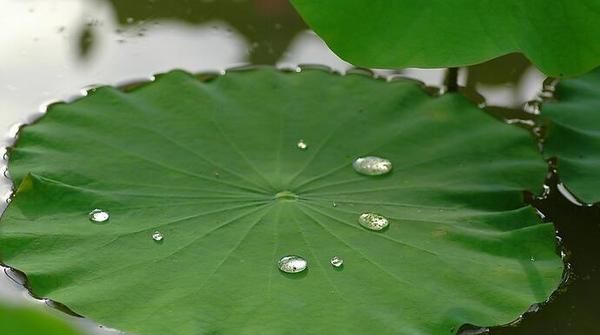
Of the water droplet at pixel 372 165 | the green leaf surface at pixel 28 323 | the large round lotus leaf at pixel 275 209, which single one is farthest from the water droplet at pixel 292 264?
the green leaf surface at pixel 28 323

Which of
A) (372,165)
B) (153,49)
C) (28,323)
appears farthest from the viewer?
(153,49)

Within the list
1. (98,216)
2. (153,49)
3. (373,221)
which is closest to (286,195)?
(373,221)

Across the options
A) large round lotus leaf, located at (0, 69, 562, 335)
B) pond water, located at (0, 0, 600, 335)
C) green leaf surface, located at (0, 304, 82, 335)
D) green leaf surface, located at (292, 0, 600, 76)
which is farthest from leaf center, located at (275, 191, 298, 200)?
green leaf surface, located at (0, 304, 82, 335)

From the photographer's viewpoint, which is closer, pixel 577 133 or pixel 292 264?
pixel 292 264

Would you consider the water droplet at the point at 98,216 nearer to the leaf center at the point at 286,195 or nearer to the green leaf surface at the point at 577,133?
the leaf center at the point at 286,195

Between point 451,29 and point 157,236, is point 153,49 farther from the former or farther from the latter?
point 451,29

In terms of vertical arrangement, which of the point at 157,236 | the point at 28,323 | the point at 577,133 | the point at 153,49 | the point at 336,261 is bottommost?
the point at 28,323

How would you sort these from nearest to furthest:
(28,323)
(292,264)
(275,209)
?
1. (28,323)
2. (292,264)
3. (275,209)
